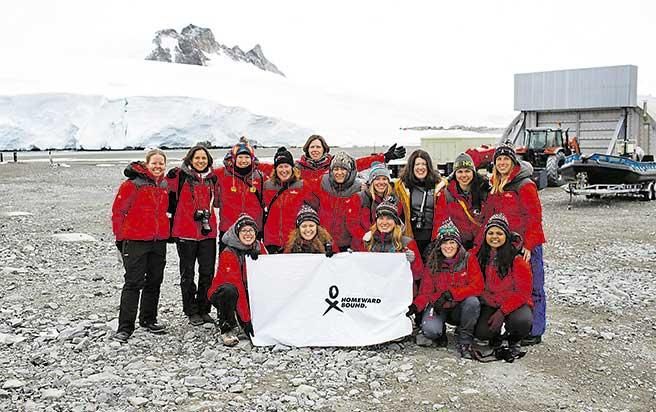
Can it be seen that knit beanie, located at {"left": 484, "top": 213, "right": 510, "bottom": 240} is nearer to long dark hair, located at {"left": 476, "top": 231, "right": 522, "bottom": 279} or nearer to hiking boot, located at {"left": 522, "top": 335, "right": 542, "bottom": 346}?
long dark hair, located at {"left": 476, "top": 231, "right": 522, "bottom": 279}

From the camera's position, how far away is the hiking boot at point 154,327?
5.81 m

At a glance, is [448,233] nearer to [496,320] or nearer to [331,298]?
[496,320]

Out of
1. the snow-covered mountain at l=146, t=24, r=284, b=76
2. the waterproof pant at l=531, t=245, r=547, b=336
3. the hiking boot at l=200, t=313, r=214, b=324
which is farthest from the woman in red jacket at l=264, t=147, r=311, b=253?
the snow-covered mountain at l=146, t=24, r=284, b=76

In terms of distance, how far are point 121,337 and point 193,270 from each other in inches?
32.5

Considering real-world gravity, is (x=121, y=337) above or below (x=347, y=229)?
below

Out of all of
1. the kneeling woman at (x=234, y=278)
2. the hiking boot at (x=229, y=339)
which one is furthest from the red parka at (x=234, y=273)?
the hiking boot at (x=229, y=339)

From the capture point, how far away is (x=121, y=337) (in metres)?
5.59

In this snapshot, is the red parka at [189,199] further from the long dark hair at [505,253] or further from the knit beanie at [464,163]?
the long dark hair at [505,253]

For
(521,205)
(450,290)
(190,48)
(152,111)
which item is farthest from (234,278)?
(190,48)

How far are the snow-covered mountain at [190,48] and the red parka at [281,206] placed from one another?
11189 cm

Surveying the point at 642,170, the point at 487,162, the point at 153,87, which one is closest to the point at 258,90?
the point at 153,87

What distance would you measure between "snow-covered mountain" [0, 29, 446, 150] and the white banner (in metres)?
50.7

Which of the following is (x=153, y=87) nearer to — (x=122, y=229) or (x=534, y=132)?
(x=534, y=132)

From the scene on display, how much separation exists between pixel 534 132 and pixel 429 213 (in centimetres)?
1788
